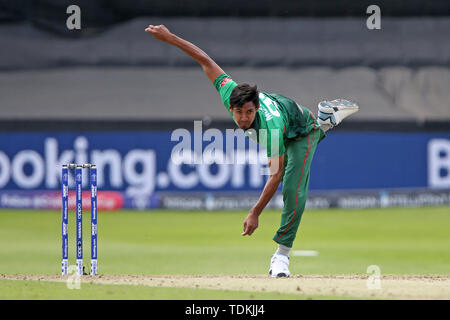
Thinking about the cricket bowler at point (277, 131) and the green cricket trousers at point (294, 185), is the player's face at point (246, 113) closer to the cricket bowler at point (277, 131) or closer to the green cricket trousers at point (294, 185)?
the cricket bowler at point (277, 131)

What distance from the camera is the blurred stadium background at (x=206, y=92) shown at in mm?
25219

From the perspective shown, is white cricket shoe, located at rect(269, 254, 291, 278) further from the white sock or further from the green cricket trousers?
the green cricket trousers

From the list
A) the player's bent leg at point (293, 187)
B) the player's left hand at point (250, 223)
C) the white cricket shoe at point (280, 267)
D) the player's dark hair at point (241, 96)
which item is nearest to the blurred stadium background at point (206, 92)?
the white cricket shoe at point (280, 267)

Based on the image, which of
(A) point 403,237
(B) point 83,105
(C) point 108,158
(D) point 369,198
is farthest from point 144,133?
(A) point 403,237

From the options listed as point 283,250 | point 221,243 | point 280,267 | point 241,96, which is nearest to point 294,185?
point 283,250

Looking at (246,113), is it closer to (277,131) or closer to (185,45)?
(277,131)

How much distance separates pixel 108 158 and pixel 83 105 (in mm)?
2986

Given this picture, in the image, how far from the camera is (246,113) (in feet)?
27.0

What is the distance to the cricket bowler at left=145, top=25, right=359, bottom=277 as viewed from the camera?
8.26 metres

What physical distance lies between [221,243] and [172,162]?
27.4 ft

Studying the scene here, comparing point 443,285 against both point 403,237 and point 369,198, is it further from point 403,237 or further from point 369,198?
point 369,198

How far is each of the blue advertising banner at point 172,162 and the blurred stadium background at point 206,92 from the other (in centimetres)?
4

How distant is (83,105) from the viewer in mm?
27609

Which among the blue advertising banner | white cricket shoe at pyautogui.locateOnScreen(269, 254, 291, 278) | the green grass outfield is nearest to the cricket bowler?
white cricket shoe at pyautogui.locateOnScreen(269, 254, 291, 278)
